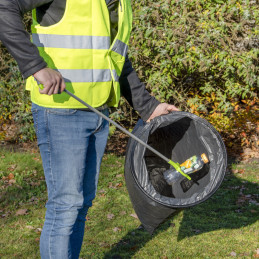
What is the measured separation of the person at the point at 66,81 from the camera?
6.23ft

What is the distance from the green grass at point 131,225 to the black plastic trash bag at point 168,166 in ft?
2.60

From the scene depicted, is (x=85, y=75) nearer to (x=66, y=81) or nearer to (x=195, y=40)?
(x=66, y=81)

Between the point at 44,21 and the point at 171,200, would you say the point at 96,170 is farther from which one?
the point at 44,21

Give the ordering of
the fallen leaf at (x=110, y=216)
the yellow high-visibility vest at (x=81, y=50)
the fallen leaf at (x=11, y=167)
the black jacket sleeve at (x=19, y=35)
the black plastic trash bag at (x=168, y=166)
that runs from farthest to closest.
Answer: the fallen leaf at (x=11, y=167) → the fallen leaf at (x=110, y=216) → the black plastic trash bag at (x=168, y=166) → the yellow high-visibility vest at (x=81, y=50) → the black jacket sleeve at (x=19, y=35)

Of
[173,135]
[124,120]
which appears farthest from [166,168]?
[124,120]

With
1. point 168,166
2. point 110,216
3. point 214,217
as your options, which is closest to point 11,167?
point 110,216

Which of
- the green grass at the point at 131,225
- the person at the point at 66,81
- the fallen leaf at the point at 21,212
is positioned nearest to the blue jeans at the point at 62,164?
the person at the point at 66,81

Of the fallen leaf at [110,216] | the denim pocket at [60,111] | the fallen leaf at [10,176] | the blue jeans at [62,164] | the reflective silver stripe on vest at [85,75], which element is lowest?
→ the fallen leaf at [10,176]

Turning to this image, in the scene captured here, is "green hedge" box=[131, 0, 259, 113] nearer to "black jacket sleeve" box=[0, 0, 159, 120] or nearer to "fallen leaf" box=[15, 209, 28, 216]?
"fallen leaf" box=[15, 209, 28, 216]

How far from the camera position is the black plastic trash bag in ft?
7.68

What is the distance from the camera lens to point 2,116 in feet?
23.8

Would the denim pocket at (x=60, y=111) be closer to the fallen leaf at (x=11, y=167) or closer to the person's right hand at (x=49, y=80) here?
the person's right hand at (x=49, y=80)

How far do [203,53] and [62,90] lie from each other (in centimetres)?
376

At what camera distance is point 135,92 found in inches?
103
